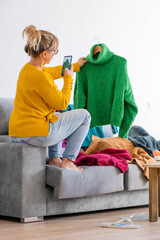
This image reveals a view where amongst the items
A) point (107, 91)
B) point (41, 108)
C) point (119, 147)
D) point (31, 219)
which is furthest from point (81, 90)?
point (31, 219)

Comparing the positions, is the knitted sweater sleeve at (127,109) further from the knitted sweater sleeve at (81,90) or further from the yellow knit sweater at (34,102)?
the yellow knit sweater at (34,102)

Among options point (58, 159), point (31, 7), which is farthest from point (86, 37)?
point (58, 159)

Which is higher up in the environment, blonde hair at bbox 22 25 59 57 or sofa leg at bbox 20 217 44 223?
blonde hair at bbox 22 25 59 57

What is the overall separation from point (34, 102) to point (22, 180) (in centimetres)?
48

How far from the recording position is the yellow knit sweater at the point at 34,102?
2543 millimetres

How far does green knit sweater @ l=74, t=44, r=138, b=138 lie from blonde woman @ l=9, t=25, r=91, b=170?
573 mm

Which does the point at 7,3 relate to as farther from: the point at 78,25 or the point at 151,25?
the point at 151,25

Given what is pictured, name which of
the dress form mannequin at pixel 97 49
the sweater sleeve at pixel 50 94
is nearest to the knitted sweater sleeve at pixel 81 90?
the dress form mannequin at pixel 97 49

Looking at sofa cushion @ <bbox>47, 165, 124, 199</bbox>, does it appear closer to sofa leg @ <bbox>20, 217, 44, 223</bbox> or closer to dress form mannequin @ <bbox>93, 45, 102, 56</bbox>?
sofa leg @ <bbox>20, 217, 44, 223</bbox>

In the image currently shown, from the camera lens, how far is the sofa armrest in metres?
2.50

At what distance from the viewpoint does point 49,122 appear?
2.62 meters

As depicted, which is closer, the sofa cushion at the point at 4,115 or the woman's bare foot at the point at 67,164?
the woman's bare foot at the point at 67,164

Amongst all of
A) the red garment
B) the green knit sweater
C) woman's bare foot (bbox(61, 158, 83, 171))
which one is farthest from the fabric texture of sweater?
woman's bare foot (bbox(61, 158, 83, 171))

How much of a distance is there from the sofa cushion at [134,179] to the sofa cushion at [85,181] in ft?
0.20
